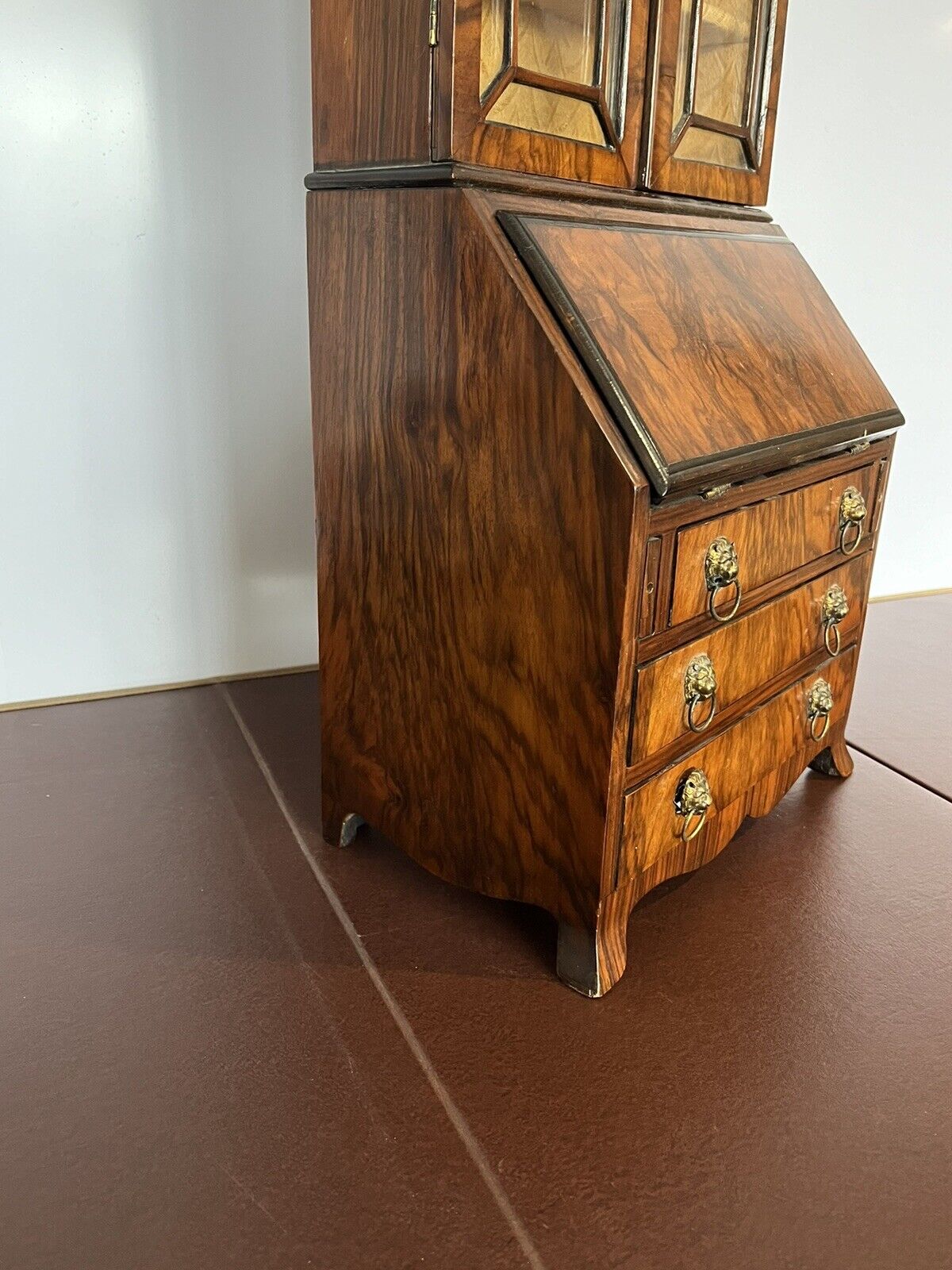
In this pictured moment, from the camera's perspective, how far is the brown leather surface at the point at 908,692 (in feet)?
7.38

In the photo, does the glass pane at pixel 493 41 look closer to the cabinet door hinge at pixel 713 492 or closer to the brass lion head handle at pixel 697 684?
the cabinet door hinge at pixel 713 492

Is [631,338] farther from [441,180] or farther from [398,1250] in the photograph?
[398,1250]

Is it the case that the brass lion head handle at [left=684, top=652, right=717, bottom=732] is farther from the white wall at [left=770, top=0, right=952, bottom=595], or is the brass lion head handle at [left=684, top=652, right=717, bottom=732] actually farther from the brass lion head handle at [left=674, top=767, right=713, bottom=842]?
the white wall at [left=770, top=0, right=952, bottom=595]

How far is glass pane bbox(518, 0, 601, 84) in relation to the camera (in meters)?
1.35

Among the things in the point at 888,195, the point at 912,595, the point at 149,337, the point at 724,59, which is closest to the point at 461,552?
→ the point at 724,59

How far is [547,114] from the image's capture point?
1.42 m

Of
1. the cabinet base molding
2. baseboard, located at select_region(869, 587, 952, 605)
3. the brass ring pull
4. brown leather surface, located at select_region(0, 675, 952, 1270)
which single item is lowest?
baseboard, located at select_region(869, 587, 952, 605)

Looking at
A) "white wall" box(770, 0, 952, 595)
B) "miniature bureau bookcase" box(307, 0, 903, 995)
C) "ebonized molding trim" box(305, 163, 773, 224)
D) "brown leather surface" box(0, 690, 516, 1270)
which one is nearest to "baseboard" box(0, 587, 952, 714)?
"brown leather surface" box(0, 690, 516, 1270)

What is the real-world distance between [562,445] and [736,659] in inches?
19.0

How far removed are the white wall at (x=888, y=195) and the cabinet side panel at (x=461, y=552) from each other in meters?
1.73

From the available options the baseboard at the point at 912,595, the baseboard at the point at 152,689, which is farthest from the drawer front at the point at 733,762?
the baseboard at the point at 912,595

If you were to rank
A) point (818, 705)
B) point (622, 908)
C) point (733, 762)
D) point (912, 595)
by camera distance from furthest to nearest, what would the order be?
point (912, 595) < point (818, 705) < point (733, 762) < point (622, 908)

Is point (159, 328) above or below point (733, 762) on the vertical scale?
above

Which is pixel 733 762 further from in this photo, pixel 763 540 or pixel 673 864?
pixel 763 540
